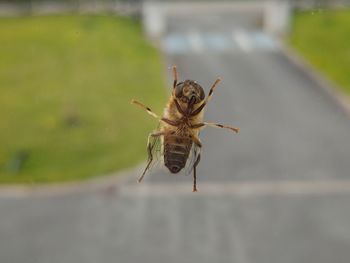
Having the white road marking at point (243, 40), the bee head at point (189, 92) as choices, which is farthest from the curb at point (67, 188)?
the bee head at point (189, 92)

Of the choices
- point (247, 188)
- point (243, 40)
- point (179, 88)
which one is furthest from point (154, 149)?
point (243, 40)

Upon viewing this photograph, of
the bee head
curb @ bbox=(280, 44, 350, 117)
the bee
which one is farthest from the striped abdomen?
curb @ bbox=(280, 44, 350, 117)

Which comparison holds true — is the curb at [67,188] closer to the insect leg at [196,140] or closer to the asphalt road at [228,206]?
the asphalt road at [228,206]

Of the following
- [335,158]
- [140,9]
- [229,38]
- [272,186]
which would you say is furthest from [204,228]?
[140,9]

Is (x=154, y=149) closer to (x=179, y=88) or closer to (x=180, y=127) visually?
(x=180, y=127)

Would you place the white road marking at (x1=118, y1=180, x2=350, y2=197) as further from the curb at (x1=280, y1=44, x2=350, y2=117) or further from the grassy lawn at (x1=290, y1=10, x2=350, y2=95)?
the grassy lawn at (x1=290, y1=10, x2=350, y2=95)

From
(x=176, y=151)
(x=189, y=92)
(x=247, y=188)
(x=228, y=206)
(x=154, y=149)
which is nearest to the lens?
(x=189, y=92)
